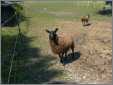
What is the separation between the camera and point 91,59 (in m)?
13.6

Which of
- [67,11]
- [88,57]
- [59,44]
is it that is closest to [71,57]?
[88,57]

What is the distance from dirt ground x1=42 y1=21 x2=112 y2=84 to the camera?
37.0 feet

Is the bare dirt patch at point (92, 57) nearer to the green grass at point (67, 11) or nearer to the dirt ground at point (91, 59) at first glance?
the dirt ground at point (91, 59)

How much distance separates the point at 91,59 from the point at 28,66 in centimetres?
306

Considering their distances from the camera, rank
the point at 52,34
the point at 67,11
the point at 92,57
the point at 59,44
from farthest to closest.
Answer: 1. the point at 67,11
2. the point at 92,57
3. the point at 59,44
4. the point at 52,34

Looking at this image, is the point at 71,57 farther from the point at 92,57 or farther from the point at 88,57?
the point at 92,57

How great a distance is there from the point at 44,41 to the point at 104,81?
7.46m

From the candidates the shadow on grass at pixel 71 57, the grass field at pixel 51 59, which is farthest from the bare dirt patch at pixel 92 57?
the shadow on grass at pixel 71 57

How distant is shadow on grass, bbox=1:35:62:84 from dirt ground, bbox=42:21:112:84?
59cm

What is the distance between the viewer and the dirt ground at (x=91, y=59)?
1128 cm

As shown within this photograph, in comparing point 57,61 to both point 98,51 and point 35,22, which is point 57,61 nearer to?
point 98,51

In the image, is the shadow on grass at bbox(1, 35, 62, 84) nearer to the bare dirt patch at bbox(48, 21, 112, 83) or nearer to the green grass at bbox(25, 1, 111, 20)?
the bare dirt patch at bbox(48, 21, 112, 83)

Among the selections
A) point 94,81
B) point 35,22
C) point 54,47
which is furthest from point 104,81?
point 35,22

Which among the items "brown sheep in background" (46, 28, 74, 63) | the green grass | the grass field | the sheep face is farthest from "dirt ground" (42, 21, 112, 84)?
the green grass
